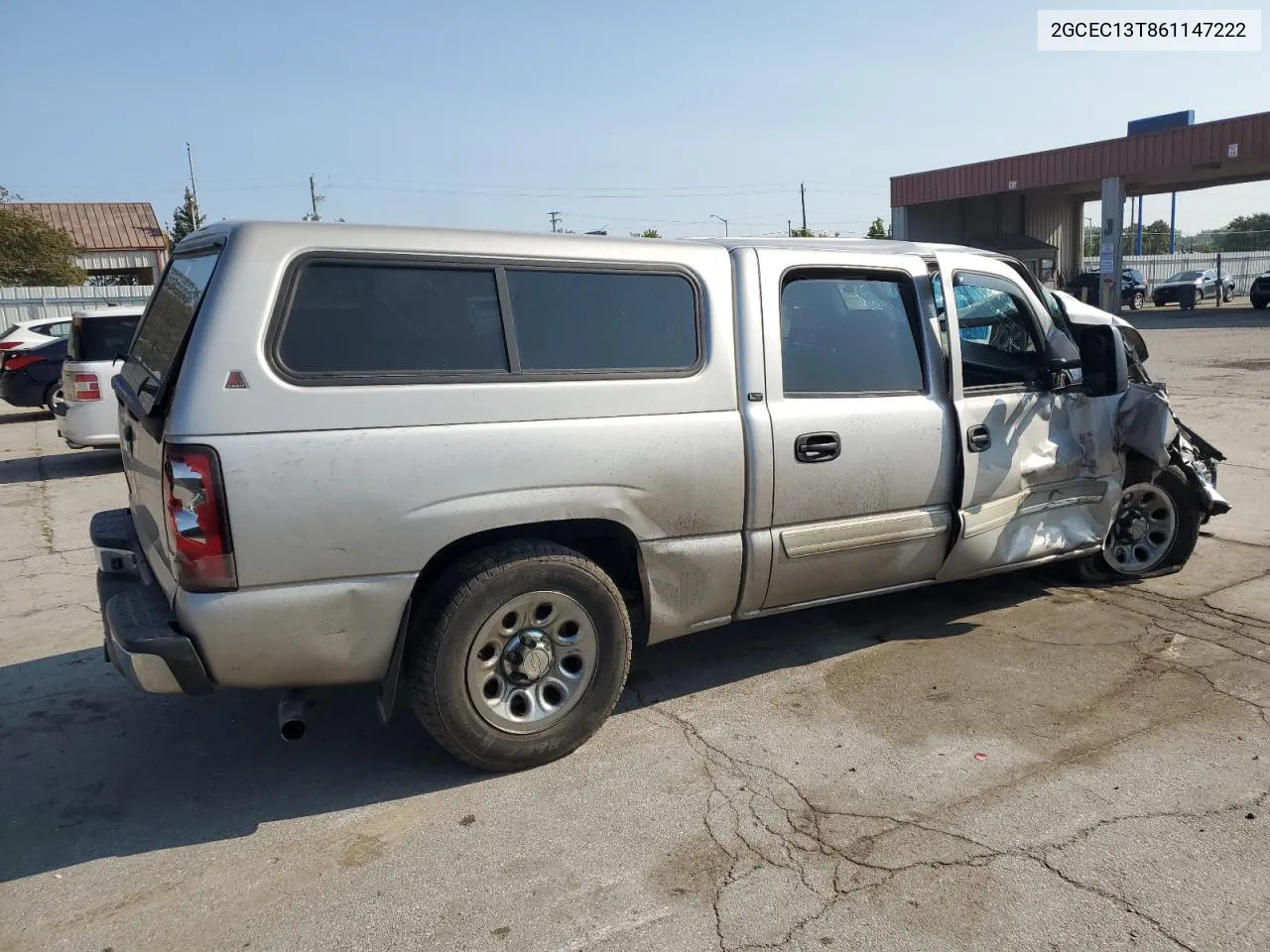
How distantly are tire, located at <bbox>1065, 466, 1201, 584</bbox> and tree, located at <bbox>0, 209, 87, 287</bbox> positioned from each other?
3954 centimetres

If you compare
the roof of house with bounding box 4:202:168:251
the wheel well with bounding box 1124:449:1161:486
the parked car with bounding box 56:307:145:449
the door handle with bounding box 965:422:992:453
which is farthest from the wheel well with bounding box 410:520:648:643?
the roof of house with bounding box 4:202:168:251

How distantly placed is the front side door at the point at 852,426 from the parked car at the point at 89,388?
8.31 m

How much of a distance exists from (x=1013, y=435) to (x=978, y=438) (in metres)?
0.29

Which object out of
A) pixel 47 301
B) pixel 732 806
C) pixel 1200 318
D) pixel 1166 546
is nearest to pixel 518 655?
pixel 732 806

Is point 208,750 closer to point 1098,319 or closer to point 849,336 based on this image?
point 849,336

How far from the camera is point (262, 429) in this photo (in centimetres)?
322

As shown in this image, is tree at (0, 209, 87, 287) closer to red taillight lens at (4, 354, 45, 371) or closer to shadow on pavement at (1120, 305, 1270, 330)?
red taillight lens at (4, 354, 45, 371)

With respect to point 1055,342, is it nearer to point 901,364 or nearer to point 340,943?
point 901,364

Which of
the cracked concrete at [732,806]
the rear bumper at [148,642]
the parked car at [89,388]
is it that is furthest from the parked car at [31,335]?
the rear bumper at [148,642]

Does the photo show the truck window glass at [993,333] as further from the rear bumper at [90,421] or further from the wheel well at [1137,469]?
the rear bumper at [90,421]

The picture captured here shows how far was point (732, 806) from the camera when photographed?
3.54m

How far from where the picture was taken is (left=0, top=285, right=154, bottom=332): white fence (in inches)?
1109

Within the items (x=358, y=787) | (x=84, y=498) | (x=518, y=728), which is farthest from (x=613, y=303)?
(x=84, y=498)

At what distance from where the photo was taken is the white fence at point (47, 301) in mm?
28172
